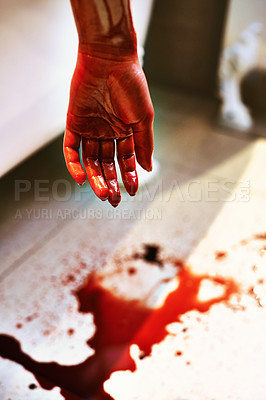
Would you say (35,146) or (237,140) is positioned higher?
(35,146)

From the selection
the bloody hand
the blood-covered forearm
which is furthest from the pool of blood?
the blood-covered forearm

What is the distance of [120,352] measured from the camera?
3.10ft

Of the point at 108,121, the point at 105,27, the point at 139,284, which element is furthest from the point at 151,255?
the point at 105,27

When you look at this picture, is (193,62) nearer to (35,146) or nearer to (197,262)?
(35,146)

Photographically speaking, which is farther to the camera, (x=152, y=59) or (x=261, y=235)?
(x=152, y=59)

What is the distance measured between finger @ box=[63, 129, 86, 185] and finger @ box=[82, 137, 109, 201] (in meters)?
0.02

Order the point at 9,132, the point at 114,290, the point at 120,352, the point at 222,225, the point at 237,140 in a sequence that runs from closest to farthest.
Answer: the point at 120,352 < the point at 114,290 < the point at 9,132 < the point at 222,225 < the point at 237,140

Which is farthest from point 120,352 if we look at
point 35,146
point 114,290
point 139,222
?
point 35,146

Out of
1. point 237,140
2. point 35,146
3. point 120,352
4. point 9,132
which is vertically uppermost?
point 9,132

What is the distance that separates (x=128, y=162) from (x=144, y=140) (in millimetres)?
70

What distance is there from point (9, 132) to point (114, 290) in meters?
0.54

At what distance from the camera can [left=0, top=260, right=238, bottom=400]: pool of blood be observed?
0.89 meters

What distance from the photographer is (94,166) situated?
1025 mm

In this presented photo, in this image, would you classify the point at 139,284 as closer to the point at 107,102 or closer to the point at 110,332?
the point at 110,332
